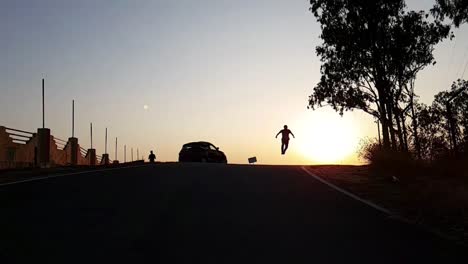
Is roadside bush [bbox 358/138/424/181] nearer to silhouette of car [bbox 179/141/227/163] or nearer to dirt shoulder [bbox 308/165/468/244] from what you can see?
dirt shoulder [bbox 308/165/468/244]

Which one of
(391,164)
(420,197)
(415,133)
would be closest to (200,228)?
(420,197)

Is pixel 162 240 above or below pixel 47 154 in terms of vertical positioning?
below

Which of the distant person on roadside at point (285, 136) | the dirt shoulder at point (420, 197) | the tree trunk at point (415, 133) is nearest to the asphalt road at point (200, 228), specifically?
the dirt shoulder at point (420, 197)

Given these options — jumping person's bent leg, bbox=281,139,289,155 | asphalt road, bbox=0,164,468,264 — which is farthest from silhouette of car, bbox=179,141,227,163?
asphalt road, bbox=0,164,468,264

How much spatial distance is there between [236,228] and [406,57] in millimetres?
31525

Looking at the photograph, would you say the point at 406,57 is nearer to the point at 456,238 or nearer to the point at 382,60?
the point at 382,60

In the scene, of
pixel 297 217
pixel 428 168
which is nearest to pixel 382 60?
pixel 428 168

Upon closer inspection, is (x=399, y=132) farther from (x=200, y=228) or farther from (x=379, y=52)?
(x=200, y=228)

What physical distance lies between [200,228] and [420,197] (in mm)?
7017

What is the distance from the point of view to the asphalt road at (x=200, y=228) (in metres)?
7.81

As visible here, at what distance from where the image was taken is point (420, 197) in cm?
1470

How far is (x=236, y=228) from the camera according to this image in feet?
31.7

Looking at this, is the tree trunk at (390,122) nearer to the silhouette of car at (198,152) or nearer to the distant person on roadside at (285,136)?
the distant person on roadside at (285,136)

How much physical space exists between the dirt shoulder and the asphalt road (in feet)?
2.22
